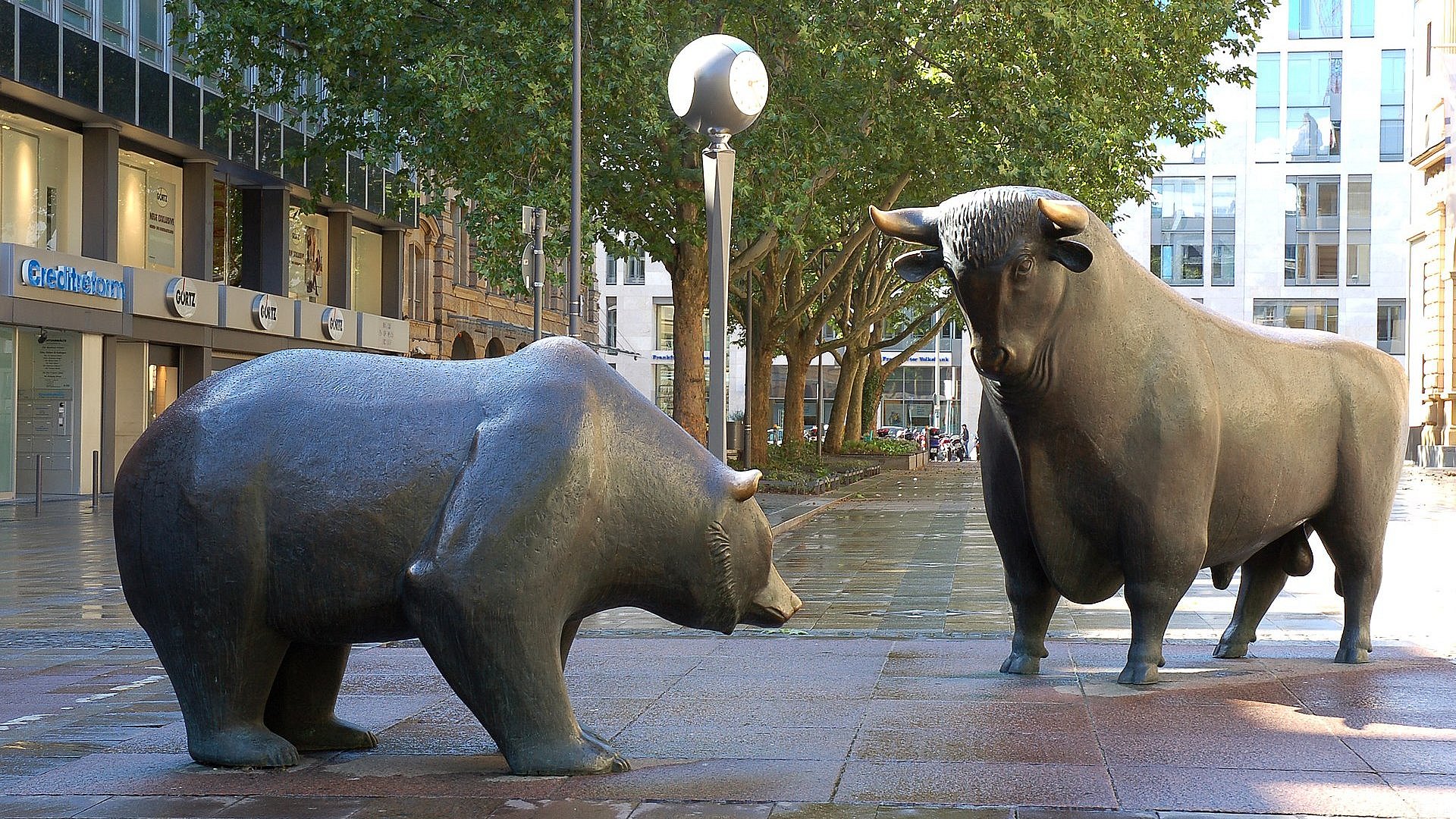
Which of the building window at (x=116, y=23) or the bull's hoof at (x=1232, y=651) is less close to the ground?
the building window at (x=116, y=23)

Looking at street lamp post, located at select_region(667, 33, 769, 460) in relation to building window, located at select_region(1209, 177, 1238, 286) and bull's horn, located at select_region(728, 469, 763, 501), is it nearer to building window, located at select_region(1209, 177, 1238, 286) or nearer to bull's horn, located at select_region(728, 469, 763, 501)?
bull's horn, located at select_region(728, 469, 763, 501)

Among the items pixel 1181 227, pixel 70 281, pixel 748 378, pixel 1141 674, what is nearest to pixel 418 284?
pixel 748 378

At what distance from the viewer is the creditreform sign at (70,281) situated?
24.9m

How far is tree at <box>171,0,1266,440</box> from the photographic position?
23203mm

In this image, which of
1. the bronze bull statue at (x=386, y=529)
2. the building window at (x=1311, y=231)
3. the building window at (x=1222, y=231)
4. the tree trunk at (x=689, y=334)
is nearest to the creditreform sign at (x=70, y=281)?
the tree trunk at (x=689, y=334)

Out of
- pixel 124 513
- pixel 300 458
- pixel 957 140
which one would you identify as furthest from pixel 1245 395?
pixel 957 140

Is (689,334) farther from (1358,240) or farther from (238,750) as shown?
(1358,240)

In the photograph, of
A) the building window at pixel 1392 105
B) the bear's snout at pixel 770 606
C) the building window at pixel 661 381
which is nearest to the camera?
the bear's snout at pixel 770 606

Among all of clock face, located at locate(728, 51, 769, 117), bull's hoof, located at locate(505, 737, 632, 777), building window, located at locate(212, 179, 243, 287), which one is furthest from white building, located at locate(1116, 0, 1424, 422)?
bull's hoof, located at locate(505, 737, 632, 777)

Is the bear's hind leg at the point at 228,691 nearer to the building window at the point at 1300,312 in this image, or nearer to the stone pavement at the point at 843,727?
the stone pavement at the point at 843,727

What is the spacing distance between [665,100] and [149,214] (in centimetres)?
1170

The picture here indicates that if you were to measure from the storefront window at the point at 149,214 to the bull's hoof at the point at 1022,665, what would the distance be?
24702 mm

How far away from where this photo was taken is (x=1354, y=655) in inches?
325

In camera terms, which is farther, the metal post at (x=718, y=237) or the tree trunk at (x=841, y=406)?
the tree trunk at (x=841, y=406)
